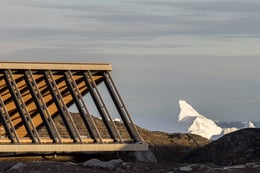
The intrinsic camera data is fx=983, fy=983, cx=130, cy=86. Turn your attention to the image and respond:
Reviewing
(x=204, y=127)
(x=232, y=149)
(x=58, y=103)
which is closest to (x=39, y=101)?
(x=58, y=103)

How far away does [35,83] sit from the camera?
1602 inches

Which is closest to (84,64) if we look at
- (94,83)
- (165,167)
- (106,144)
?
(94,83)

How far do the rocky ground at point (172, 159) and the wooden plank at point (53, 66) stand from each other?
12.1 ft

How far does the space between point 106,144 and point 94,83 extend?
119 inches

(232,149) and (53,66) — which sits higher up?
(53,66)

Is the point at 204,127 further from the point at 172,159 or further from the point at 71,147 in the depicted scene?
the point at 71,147

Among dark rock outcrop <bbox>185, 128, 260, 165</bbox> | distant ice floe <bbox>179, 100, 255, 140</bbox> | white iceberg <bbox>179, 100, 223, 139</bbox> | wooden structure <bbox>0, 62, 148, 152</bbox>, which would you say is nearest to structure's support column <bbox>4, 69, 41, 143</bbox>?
wooden structure <bbox>0, 62, 148, 152</bbox>

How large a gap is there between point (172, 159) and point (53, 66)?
15.5 meters

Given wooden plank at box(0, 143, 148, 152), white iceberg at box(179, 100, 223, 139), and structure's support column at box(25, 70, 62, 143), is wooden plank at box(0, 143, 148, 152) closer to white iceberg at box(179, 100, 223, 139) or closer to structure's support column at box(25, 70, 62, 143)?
structure's support column at box(25, 70, 62, 143)

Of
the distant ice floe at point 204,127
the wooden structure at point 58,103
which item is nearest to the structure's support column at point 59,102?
the wooden structure at point 58,103

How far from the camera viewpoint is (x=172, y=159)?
180 ft

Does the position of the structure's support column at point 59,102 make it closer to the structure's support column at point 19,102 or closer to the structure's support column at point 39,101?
the structure's support column at point 39,101

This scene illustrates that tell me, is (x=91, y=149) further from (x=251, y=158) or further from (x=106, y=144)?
(x=251, y=158)

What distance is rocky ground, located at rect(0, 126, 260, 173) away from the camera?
33.2m
